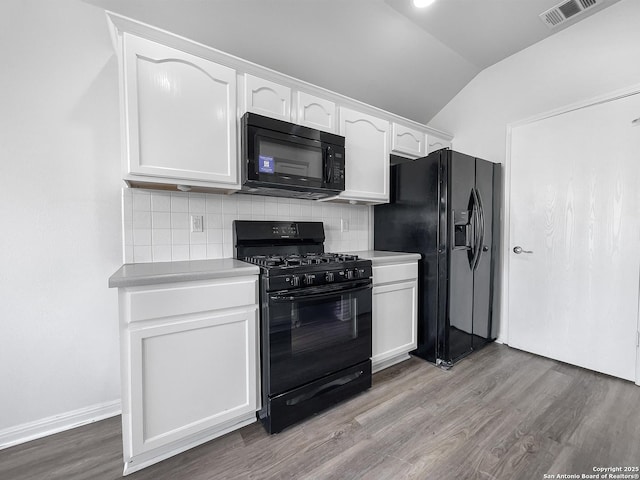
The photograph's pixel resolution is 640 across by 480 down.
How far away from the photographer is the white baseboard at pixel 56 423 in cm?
146

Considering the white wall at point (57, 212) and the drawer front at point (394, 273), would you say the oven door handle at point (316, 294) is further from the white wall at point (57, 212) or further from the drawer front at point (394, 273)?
the white wall at point (57, 212)

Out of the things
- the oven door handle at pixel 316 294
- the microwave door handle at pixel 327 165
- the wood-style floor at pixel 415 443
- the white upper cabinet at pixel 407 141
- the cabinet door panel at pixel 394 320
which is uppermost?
the white upper cabinet at pixel 407 141

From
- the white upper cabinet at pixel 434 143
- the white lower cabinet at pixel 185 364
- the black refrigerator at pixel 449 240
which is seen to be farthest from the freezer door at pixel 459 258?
the white lower cabinet at pixel 185 364

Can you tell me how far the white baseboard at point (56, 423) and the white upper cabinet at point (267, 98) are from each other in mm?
2067

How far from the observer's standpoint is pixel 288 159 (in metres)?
1.83

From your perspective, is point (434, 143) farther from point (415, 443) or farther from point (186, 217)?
point (415, 443)

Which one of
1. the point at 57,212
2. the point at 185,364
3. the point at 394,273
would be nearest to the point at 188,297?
the point at 185,364

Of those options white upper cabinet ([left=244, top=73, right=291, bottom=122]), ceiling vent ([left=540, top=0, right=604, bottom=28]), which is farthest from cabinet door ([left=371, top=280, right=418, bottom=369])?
ceiling vent ([left=540, top=0, right=604, bottom=28])

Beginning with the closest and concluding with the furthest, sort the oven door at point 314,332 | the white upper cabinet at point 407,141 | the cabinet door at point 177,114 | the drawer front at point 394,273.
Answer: the cabinet door at point 177,114 < the oven door at point 314,332 < the drawer front at point 394,273 < the white upper cabinet at point 407,141

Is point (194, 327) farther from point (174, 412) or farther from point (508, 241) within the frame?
point (508, 241)

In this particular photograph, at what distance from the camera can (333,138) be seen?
78.9 inches

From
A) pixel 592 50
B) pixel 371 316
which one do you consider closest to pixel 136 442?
pixel 371 316

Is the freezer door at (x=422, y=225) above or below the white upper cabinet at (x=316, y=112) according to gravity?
below

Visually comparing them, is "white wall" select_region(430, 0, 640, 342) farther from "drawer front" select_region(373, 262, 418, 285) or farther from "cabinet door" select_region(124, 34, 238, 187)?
"cabinet door" select_region(124, 34, 238, 187)
